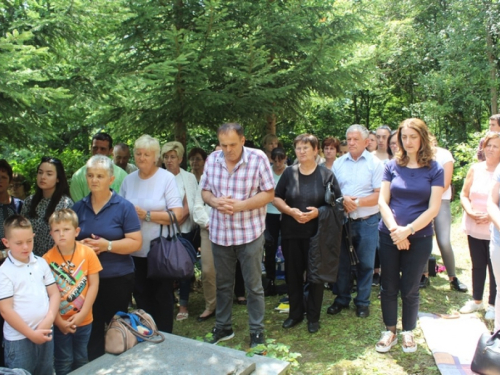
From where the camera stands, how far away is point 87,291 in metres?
3.53

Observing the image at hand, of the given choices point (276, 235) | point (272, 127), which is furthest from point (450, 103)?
point (276, 235)

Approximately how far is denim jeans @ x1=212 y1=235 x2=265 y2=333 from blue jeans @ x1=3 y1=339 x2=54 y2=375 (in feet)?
5.43

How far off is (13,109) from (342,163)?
3.40 meters

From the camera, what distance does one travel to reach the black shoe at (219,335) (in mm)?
4492

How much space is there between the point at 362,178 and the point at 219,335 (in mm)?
2264

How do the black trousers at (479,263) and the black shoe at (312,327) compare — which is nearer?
the black shoe at (312,327)

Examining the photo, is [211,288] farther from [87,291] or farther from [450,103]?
[450,103]

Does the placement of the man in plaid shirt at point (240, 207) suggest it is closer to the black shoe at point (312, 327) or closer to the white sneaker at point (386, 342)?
the black shoe at point (312, 327)

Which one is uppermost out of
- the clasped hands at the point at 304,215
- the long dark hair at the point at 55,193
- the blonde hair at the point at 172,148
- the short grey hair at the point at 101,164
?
the blonde hair at the point at 172,148

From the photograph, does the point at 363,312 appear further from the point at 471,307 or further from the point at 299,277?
the point at 471,307

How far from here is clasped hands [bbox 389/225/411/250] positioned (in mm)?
3832

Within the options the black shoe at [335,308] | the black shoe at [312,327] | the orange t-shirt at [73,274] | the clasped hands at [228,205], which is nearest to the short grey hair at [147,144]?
the clasped hands at [228,205]

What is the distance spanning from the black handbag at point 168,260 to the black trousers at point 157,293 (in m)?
0.27

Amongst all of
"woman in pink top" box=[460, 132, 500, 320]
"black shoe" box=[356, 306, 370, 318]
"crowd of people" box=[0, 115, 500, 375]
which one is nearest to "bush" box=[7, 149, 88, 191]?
"crowd of people" box=[0, 115, 500, 375]
